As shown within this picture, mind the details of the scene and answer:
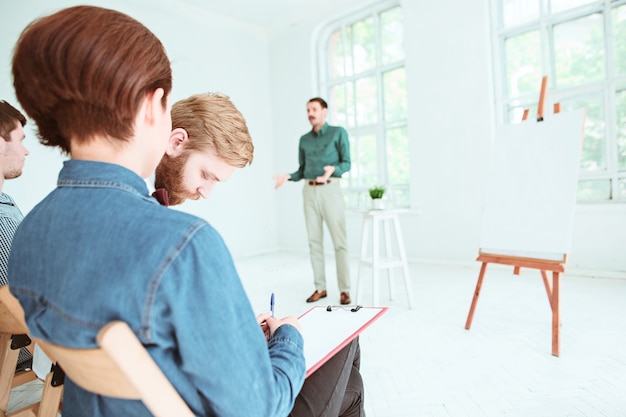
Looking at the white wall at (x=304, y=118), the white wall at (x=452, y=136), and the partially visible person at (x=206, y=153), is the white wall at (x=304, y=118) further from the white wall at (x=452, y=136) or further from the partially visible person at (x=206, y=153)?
the partially visible person at (x=206, y=153)

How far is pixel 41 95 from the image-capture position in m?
0.53

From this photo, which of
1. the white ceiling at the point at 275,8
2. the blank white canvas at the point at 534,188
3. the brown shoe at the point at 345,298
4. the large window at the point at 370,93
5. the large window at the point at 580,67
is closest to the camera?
the blank white canvas at the point at 534,188

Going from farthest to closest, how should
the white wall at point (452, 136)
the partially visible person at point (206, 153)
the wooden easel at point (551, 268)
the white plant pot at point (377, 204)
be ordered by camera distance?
the white wall at point (452, 136) < the white plant pot at point (377, 204) < the wooden easel at point (551, 268) < the partially visible person at point (206, 153)

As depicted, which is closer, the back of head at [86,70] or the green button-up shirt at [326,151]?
the back of head at [86,70]

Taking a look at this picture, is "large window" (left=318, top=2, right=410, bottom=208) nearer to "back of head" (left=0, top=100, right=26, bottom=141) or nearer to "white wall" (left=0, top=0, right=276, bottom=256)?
"white wall" (left=0, top=0, right=276, bottom=256)

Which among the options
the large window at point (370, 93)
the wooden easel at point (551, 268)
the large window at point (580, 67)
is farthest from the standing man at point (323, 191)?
the large window at point (580, 67)

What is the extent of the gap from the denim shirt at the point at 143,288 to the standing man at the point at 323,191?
8.93 ft

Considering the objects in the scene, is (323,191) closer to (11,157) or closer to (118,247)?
(11,157)

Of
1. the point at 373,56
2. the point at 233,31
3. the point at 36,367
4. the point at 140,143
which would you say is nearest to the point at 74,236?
the point at 140,143

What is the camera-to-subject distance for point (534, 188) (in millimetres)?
2258

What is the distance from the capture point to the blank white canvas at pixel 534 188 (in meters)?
2.10

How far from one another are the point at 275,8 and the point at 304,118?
60.9 inches

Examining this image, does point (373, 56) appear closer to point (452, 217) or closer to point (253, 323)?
point (452, 217)

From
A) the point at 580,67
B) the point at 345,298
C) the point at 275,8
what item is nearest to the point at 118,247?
the point at 345,298
